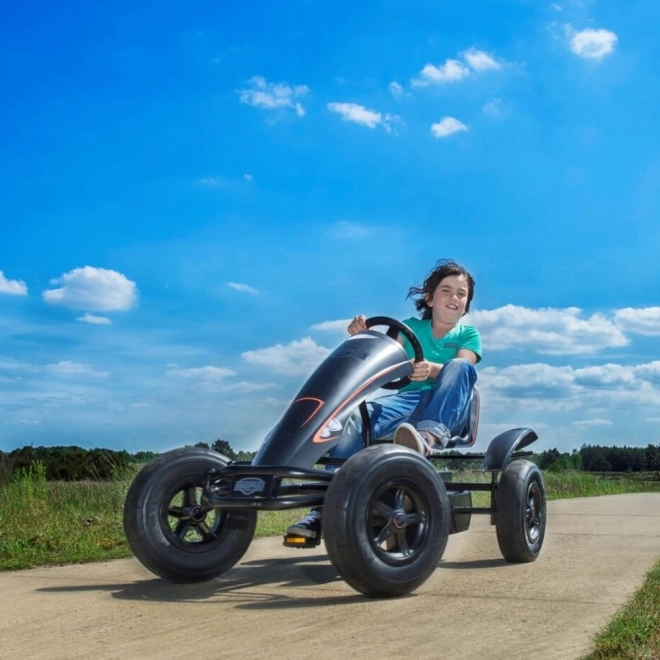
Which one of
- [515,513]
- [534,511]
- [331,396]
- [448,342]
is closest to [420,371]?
[448,342]

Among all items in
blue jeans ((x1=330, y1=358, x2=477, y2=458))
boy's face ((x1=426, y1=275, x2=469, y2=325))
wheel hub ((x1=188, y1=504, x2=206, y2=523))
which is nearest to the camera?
wheel hub ((x1=188, y1=504, x2=206, y2=523))

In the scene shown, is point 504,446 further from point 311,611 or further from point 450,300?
point 311,611

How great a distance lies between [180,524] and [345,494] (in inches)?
48.7

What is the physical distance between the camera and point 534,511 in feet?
18.4

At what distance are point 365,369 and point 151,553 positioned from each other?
1.46m

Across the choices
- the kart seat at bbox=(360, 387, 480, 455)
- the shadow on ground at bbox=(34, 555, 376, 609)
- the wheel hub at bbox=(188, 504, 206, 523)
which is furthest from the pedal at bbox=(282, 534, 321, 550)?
the kart seat at bbox=(360, 387, 480, 455)

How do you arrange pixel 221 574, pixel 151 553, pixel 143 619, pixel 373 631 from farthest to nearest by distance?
pixel 221 574
pixel 151 553
pixel 143 619
pixel 373 631

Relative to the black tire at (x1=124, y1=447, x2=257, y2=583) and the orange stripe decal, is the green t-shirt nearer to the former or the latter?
the orange stripe decal

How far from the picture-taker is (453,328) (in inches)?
236

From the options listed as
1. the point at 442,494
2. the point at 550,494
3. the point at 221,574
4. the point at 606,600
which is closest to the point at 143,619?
the point at 221,574

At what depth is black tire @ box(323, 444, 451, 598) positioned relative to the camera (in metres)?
3.84

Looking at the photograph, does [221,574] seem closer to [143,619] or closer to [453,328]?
[143,619]

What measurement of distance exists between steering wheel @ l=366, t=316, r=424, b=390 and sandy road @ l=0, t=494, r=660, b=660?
1.11 metres

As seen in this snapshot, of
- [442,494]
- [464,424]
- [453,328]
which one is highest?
[453,328]
